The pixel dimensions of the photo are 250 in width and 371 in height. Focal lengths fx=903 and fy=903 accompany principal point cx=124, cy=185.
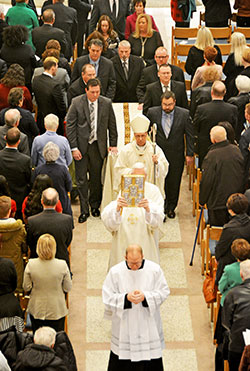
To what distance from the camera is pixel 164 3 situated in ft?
70.8

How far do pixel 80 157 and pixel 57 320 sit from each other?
10.5 feet

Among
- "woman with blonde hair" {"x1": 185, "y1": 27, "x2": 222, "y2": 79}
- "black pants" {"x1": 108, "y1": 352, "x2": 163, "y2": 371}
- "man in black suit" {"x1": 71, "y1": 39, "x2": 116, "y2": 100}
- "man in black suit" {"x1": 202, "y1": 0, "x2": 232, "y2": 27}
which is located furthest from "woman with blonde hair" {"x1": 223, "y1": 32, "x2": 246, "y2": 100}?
"black pants" {"x1": 108, "y1": 352, "x2": 163, "y2": 371}

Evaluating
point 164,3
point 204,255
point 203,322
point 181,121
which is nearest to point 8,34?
point 181,121

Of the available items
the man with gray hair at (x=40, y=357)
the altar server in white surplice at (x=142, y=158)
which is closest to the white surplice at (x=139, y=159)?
the altar server in white surplice at (x=142, y=158)

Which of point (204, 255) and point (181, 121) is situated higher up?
point (181, 121)

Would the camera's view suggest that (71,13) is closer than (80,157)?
No

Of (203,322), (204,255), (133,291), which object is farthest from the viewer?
(204,255)

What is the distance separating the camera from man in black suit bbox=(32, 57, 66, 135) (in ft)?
41.5

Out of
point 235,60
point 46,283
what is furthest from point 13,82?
point 46,283

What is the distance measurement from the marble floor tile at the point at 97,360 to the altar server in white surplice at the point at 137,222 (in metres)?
1.08

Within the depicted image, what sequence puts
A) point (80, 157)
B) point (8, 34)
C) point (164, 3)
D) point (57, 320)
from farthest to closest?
point (164, 3) → point (8, 34) → point (80, 157) → point (57, 320)

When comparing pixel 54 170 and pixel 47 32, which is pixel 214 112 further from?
pixel 47 32

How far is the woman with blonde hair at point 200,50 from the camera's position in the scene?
14.0 m

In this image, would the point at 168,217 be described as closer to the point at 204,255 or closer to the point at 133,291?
the point at 204,255
